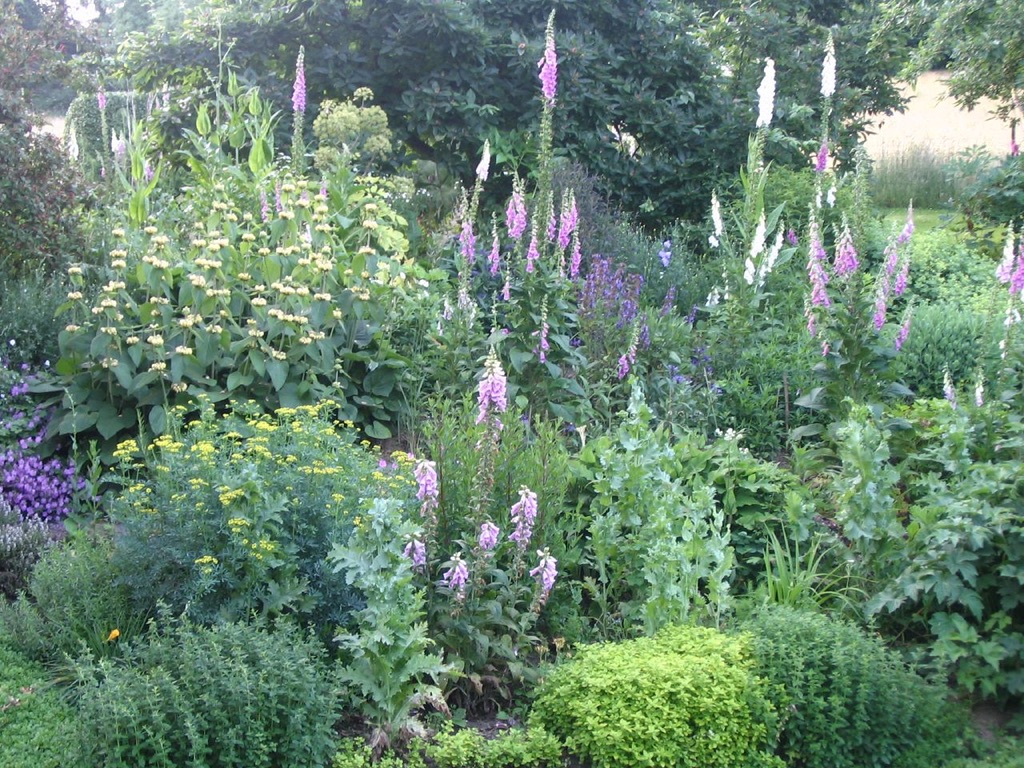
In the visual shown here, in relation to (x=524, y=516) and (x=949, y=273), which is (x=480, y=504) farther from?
(x=949, y=273)

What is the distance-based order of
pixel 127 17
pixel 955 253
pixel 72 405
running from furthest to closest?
pixel 127 17 < pixel 955 253 < pixel 72 405

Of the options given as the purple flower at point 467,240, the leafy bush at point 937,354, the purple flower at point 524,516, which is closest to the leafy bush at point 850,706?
the purple flower at point 524,516

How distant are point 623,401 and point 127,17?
3659cm

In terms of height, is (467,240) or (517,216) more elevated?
(517,216)

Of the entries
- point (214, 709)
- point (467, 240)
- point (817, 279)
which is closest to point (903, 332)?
point (817, 279)

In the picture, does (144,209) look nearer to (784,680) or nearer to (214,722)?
(214,722)

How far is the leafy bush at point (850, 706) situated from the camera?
3.62m

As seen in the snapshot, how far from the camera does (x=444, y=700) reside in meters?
3.71

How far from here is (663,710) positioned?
346 centimetres

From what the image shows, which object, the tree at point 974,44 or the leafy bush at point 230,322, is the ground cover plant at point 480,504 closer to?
the leafy bush at point 230,322

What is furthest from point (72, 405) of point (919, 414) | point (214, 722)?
point (919, 414)

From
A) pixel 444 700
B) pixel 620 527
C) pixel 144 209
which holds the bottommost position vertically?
pixel 444 700

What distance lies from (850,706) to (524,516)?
135 centimetres

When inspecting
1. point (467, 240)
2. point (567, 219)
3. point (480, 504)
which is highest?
point (567, 219)
